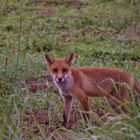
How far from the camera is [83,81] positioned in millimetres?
8383

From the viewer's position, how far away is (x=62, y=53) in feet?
40.8

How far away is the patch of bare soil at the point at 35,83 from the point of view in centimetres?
941

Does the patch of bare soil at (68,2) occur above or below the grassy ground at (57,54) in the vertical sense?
above

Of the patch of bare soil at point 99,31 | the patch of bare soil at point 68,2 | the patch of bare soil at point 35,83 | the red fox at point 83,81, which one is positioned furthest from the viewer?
the patch of bare soil at point 68,2

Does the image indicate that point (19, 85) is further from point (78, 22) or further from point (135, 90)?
point (78, 22)

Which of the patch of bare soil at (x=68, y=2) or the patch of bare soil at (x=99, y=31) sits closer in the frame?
the patch of bare soil at (x=99, y=31)

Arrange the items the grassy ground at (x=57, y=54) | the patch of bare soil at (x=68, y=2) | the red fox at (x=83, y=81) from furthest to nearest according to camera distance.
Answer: the patch of bare soil at (x=68, y=2), the red fox at (x=83, y=81), the grassy ground at (x=57, y=54)

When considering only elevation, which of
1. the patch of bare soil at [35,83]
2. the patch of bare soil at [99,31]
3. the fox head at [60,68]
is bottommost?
the patch of bare soil at [35,83]

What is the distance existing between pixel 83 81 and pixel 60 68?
34 centimetres

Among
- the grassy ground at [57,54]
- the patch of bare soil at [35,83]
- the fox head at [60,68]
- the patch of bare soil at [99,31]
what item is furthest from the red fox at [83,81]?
the patch of bare soil at [99,31]

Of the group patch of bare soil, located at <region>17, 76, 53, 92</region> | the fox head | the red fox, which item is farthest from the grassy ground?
the fox head

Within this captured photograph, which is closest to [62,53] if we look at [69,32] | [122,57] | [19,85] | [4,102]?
[122,57]

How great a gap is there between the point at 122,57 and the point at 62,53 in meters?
1.14

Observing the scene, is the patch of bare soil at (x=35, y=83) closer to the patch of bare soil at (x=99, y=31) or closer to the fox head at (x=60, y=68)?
the fox head at (x=60, y=68)
